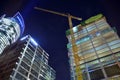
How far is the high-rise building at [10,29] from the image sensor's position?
7223cm

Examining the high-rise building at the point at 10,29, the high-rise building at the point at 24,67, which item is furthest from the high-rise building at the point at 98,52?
the high-rise building at the point at 10,29

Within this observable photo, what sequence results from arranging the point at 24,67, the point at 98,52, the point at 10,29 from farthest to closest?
the point at 10,29 → the point at 24,67 → the point at 98,52

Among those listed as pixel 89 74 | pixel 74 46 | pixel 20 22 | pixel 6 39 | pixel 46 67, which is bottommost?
pixel 89 74

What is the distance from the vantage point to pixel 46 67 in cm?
5103

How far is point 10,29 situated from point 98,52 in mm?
71789

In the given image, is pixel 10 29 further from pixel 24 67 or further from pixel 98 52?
pixel 98 52

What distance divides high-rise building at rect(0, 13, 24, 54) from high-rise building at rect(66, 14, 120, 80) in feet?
162

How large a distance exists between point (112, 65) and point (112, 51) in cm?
286

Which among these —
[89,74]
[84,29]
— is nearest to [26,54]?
[84,29]

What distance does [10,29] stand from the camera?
271ft

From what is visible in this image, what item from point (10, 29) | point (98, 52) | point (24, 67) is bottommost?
point (98, 52)

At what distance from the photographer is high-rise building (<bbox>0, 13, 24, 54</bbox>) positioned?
237 feet

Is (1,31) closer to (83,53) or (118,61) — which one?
(83,53)

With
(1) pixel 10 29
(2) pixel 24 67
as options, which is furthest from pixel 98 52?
(1) pixel 10 29
